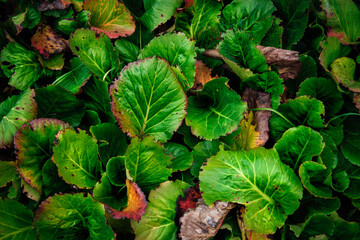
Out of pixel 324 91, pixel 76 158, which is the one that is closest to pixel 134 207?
pixel 76 158

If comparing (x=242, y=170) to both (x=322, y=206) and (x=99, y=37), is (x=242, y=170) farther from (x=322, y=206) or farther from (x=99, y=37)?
(x=99, y=37)

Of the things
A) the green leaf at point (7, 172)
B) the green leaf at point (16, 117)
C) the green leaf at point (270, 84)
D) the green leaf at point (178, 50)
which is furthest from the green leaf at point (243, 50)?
the green leaf at point (7, 172)

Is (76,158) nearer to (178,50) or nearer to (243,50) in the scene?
A: (178,50)

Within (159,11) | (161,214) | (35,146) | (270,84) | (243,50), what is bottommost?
(161,214)

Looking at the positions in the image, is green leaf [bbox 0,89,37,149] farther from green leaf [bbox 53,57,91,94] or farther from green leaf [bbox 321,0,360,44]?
green leaf [bbox 321,0,360,44]

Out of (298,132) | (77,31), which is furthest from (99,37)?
(298,132)

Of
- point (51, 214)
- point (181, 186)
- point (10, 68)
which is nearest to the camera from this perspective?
point (51, 214)
